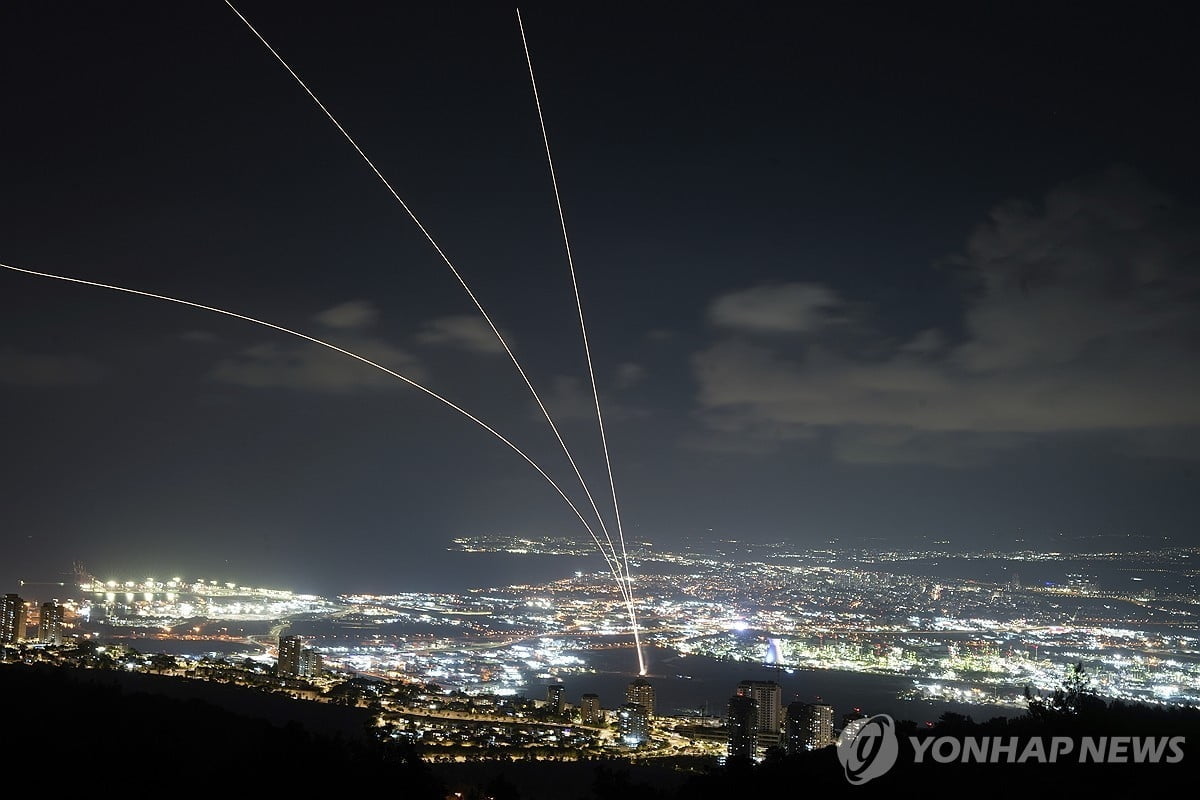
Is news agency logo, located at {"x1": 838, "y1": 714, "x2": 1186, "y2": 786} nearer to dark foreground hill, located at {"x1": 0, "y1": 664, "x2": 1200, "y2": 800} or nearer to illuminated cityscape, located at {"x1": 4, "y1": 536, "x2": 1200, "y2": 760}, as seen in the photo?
dark foreground hill, located at {"x1": 0, "y1": 664, "x2": 1200, "y2": 800}

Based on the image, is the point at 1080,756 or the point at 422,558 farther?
the point at 422,558

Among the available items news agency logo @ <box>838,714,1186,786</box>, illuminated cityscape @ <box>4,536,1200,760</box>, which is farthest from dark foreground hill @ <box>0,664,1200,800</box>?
illuminated cityscape @ <box>4,536,1200,760</box>

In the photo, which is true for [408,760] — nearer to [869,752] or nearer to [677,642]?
[869,752]

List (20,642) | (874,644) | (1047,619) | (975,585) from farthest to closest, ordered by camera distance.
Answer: (975,585), (1047,619), (874,644), (20,642)

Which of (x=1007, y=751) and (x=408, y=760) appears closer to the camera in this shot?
(x=1007, y=751)

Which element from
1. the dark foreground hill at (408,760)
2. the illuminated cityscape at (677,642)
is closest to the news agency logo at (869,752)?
the dark foreground hill at (408,760)

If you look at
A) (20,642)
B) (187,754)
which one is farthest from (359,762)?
(20,642)

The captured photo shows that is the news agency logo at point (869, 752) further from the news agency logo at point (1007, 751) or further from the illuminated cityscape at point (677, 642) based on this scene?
the illuminated cityscape at point (677, 642)

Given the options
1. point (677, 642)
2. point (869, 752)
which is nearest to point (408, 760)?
point (869, 752)

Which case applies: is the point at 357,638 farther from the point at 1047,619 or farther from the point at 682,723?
the point at 1047,619
